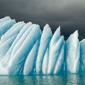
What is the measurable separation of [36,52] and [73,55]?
5.03 m

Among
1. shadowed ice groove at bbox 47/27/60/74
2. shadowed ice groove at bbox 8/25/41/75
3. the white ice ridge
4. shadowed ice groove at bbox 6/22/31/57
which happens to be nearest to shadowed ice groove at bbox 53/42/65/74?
the white ice ridge

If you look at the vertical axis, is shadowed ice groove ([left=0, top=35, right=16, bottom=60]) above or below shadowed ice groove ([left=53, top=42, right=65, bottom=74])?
above

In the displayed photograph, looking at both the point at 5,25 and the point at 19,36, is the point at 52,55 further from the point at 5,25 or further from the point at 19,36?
the point at 5,25

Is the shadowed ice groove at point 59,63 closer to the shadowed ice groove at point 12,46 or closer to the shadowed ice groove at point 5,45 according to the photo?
the shadowed ice groove at point 12,46

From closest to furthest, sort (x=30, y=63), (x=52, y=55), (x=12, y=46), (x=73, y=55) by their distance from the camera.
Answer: (x=30, y=63) < (x=52, y=55) < (x=12, y=46) < (x=73, y=55)

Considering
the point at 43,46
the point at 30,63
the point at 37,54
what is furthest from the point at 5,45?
the point at 43,46

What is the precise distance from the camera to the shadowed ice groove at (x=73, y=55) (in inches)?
2390

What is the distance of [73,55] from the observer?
61156mm

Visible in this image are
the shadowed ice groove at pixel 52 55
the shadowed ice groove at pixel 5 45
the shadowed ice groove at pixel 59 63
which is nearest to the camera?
the shadowed ice groove at pixel 52 55

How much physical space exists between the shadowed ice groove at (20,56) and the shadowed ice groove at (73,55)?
205 inches

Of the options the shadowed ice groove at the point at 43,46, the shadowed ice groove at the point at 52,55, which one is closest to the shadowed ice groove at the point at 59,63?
the shadowed ice groove at the point at 52,55

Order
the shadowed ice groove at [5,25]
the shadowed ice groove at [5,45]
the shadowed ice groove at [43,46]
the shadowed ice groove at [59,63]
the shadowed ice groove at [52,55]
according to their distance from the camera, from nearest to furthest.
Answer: the shadowed ice groove at [52,55] < the shadowed ice groove at [59,63] < the shadowed ice groove at [43,46] < the shadowed ice groove at [5,45] < the shadowed ice groove at [5,25]

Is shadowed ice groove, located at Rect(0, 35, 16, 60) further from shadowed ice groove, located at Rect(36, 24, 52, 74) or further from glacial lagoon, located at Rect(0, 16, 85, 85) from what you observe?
shadowed ice groove, located at Rect(36, 24, 52, 74)

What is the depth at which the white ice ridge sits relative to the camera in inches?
2279
